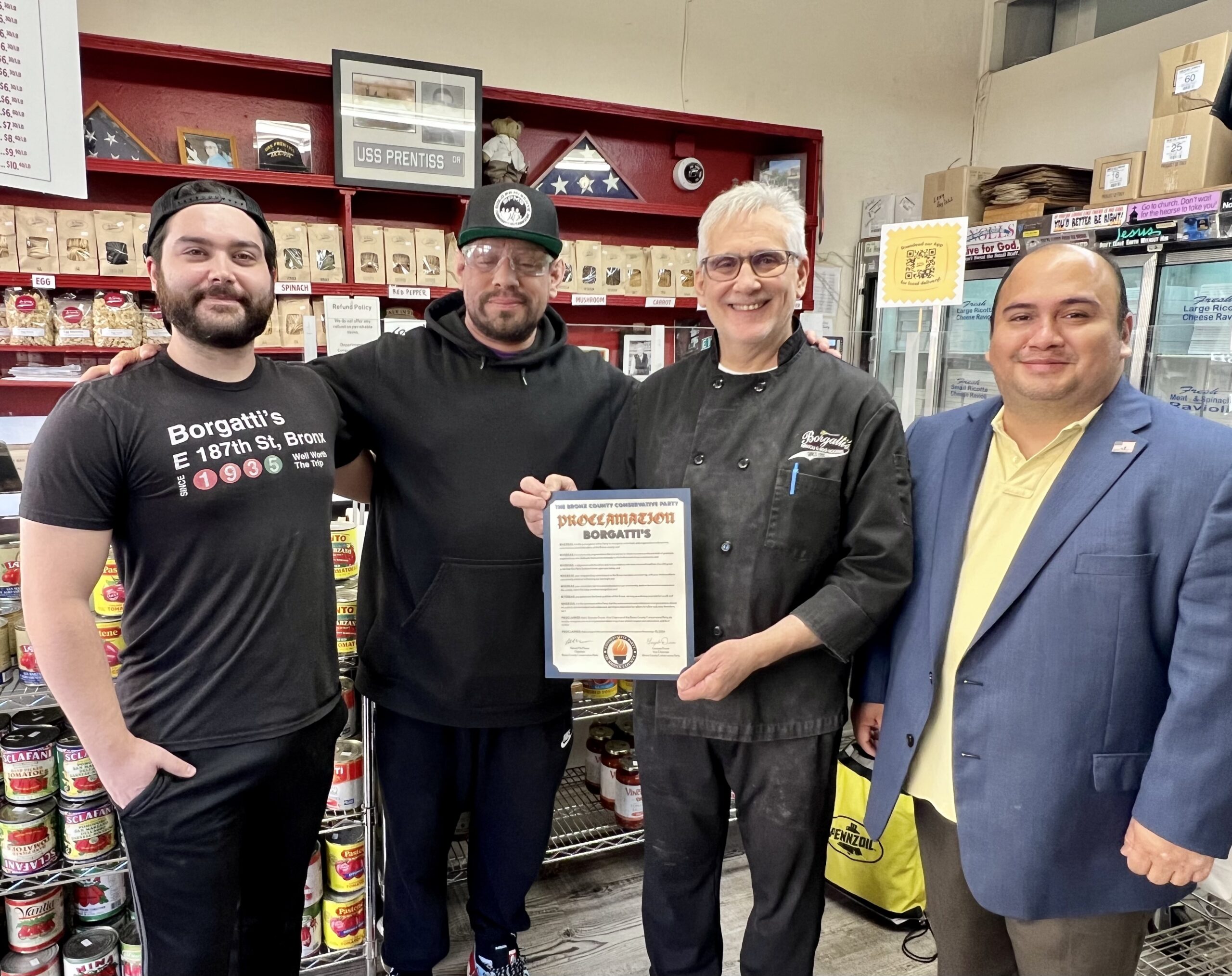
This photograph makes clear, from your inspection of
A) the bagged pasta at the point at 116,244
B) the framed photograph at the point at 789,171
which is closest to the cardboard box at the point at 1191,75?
the framed photograph at the point at 789,171

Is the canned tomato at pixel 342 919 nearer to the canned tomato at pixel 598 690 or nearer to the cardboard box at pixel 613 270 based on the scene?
the canned tomato at pixel 598 690

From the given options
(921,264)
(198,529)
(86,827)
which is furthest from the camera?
(921,264)

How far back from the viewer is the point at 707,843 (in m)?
1.77

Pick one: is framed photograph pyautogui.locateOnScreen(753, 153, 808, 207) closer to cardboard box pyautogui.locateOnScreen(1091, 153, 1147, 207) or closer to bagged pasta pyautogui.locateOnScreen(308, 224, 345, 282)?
cardboard box pyautogui.locateOnScreen(1091, 153, 1147, 207)

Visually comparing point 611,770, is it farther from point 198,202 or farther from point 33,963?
point 198,202

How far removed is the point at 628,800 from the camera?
2816mm

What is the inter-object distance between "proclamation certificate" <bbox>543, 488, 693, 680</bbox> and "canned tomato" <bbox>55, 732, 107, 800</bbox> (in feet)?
3.84

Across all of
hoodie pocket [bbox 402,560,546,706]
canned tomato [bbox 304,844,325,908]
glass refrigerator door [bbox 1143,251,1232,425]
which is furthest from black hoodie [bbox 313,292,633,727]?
glass refrigerator door [bbox 1143,251,1232,425]

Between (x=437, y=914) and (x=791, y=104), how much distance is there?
15.3 feet

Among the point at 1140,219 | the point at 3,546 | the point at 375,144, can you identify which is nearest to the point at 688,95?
the point at 375,144

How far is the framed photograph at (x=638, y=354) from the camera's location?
4324 millimetres

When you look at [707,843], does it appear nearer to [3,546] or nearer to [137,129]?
[3,546]

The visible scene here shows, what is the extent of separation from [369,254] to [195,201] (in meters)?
2.32

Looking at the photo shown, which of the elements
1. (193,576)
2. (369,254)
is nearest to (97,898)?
(193,576)
